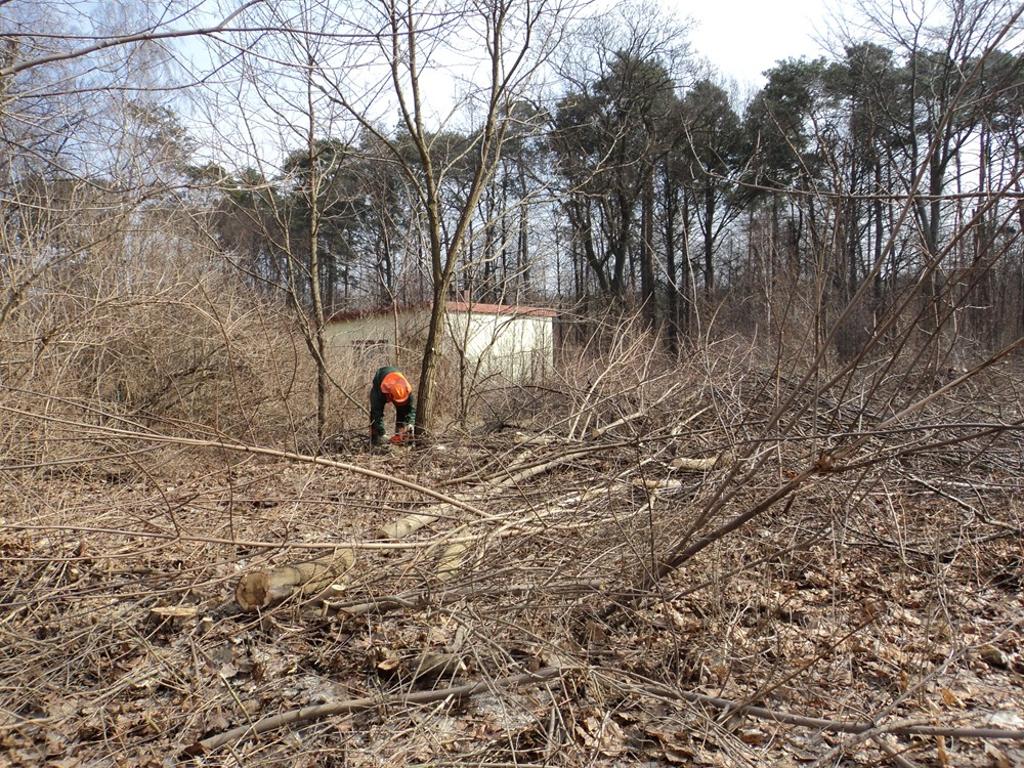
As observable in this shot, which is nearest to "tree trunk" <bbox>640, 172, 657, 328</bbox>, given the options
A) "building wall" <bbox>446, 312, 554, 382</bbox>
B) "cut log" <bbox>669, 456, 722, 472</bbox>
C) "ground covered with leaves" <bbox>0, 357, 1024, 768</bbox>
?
"building wall" <bbox>446, 312, 554, 382</bbox>

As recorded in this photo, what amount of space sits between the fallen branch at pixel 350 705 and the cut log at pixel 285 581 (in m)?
0.75

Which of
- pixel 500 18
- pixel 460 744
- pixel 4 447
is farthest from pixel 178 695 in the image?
pixel 500 18

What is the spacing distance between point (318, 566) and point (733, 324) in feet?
50.0

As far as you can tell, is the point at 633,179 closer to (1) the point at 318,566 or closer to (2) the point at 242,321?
(2) the point at 242,321

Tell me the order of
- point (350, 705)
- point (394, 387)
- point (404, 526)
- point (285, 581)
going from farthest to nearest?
point (394, 387) < point (404, 526) < point (285, 581) < point (350, 705)

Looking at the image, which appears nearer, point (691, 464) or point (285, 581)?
point (285, 581)

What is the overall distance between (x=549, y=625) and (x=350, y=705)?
0.95 meters

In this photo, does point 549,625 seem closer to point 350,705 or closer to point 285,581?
point 350,705

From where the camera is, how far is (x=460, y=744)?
2.57m

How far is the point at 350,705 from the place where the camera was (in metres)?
2.73

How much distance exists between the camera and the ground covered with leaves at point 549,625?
→ 2.57m

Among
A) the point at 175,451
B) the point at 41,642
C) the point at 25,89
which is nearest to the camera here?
the point at 41,642

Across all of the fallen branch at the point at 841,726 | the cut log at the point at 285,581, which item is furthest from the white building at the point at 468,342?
the fallen branch at the point at 841,726

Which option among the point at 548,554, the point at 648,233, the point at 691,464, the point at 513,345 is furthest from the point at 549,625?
the point at 648,233
